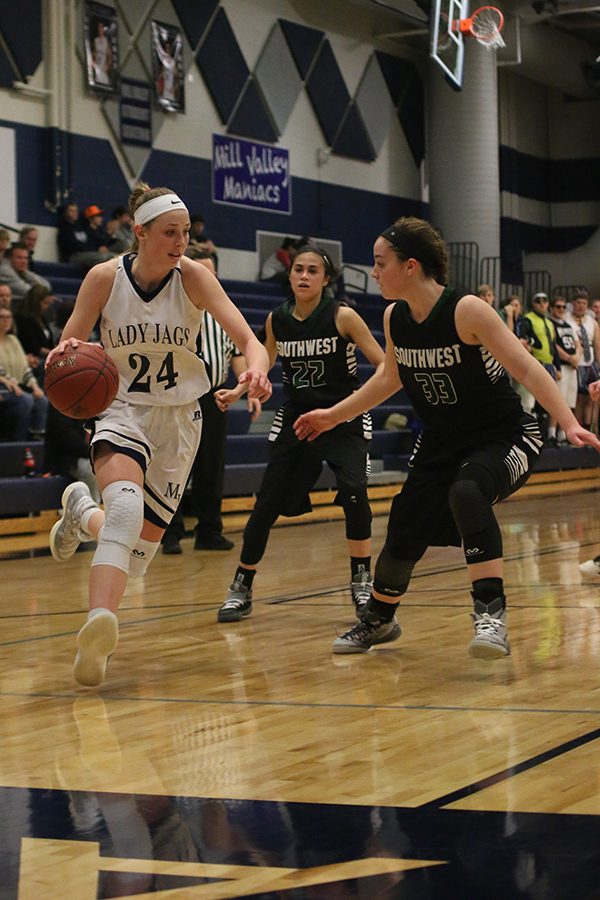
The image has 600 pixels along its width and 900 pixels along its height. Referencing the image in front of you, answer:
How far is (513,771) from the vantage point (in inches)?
122

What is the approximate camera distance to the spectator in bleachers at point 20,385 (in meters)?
10.3

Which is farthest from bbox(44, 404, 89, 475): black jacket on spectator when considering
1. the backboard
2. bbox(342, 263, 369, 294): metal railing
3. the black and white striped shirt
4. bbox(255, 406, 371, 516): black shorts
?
bbox(342, 263, 369, 294): metal railing

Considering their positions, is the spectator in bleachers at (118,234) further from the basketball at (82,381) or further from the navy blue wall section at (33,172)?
the basketball at (82,381)

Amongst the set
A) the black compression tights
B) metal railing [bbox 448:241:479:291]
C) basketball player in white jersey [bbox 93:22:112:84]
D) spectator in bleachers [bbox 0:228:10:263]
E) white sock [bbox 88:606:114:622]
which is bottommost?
white sock [bbox 88:606:114:622]

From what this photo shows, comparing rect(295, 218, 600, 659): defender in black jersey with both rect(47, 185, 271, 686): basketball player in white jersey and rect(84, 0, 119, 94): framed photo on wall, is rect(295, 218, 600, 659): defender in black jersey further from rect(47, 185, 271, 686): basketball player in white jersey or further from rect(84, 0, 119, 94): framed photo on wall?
rect(84, 0, 119, 94): framed photo on wall

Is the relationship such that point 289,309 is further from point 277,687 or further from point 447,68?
point 447,68

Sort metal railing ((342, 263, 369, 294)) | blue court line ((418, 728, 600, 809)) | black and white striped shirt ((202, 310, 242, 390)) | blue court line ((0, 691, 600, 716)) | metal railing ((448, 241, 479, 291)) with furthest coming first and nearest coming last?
metal railing ((448, 241, 479, 291)) < metal railing ((342, 263, 369, 294)) < black and white striped shirt ((202, 310, 242, 390)) < blue court line ((0, 691, 600, 716)) < blue court line ((418, 728, 600, 809))

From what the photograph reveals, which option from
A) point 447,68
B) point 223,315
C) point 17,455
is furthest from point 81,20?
point 223,315

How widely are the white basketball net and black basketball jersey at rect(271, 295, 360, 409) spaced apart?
944 cm

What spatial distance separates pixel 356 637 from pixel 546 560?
308 cm

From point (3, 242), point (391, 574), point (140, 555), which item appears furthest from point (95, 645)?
point (3, 242)

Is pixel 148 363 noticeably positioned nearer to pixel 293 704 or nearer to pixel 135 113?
pixel 293 704

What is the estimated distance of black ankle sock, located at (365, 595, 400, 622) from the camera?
15.8 feet

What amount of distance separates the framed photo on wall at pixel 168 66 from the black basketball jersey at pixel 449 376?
12.1 m
